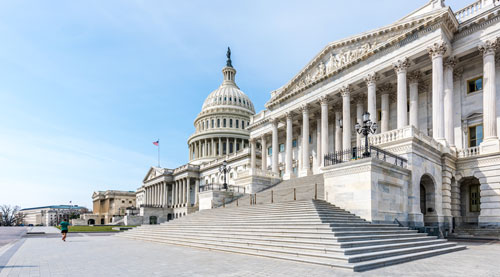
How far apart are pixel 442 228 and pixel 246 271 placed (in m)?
19.1

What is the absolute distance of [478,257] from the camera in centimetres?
1562

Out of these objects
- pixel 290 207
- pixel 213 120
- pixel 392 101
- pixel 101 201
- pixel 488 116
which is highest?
pixel 213 120

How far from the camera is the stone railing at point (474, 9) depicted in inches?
1146

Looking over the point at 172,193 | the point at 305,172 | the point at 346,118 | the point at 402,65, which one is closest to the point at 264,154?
the point at 305,172

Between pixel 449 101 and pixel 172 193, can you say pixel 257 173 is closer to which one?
pixel 449 101

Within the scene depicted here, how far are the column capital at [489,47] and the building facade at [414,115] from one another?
2.7 inches

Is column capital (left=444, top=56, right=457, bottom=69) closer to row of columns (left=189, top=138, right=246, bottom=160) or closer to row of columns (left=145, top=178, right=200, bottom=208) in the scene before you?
row of columns (left=145, top=178, right=200, bottom=208)

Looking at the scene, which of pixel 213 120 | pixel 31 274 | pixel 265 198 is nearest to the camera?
pixel 31 274

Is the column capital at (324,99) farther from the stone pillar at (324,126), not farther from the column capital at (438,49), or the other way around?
the column capital at (438,49)

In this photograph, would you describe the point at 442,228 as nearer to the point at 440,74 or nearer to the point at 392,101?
the point at 440,74

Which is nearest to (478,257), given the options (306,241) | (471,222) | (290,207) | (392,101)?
(306,241)

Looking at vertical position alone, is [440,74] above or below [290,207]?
above

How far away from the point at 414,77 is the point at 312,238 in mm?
25323

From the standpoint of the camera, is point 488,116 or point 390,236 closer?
point 390,236
